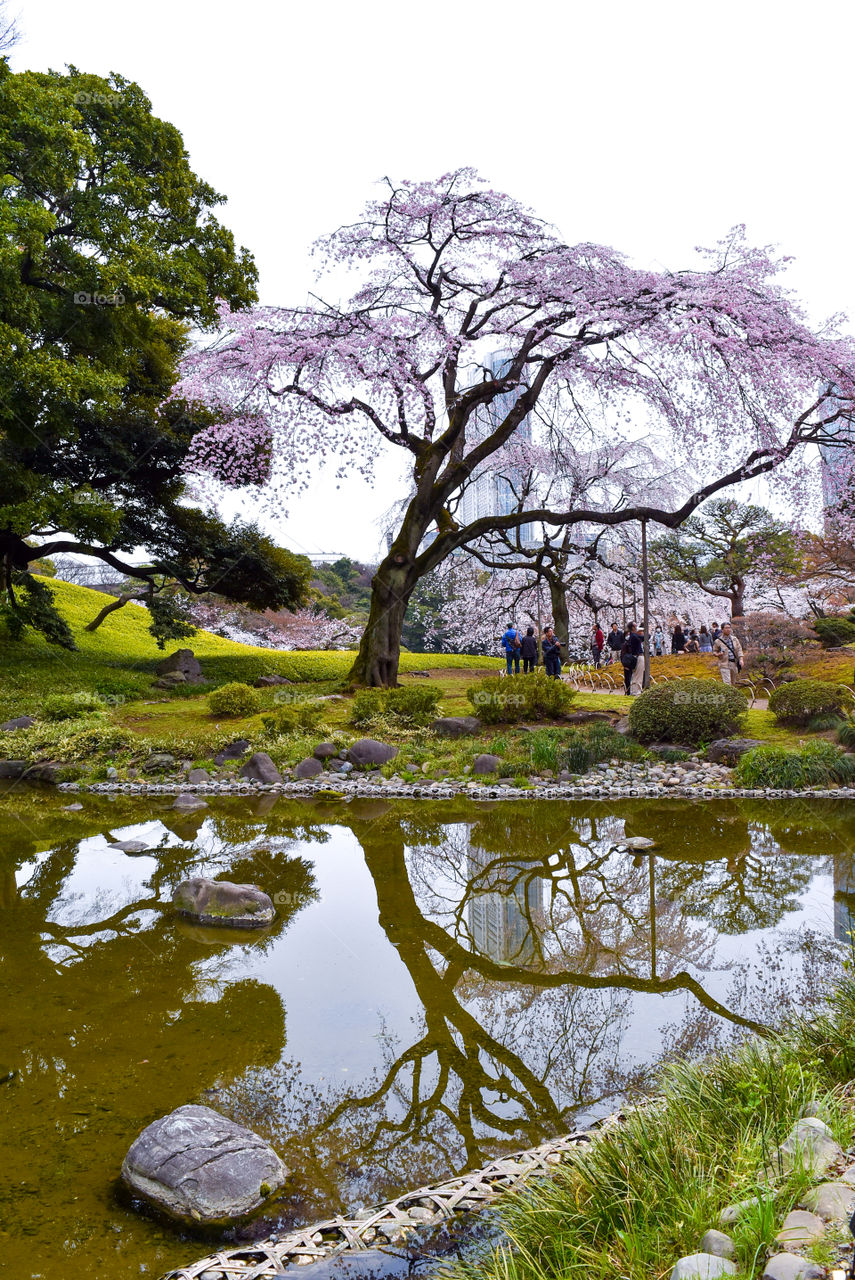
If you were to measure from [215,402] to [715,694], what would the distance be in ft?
36.6

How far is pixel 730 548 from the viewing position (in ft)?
87.5

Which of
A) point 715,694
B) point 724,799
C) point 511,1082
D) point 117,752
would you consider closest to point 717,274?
point 715,694

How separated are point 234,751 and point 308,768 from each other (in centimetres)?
161

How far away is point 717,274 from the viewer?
12742 millimetres

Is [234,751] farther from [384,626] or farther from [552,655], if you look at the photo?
[552,655]

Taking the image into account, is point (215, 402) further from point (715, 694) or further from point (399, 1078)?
point (399, 1078)

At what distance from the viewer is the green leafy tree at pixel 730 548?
25.2 metres

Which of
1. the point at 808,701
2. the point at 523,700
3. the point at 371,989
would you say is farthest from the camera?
the point at 523,700

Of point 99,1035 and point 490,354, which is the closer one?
point 99,1035

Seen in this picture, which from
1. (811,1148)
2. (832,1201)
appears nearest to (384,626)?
(811,1148)

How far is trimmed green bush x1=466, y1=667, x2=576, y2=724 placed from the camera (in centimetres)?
1343

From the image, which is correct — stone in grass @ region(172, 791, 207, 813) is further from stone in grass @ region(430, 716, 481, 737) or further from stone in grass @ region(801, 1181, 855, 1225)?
stone in grass @ region(801, 1181, 855, 1225)

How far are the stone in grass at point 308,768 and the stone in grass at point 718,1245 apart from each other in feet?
30.6

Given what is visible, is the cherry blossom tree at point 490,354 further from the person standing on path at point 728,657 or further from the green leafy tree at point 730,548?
the green leafy tree at point 730,548
